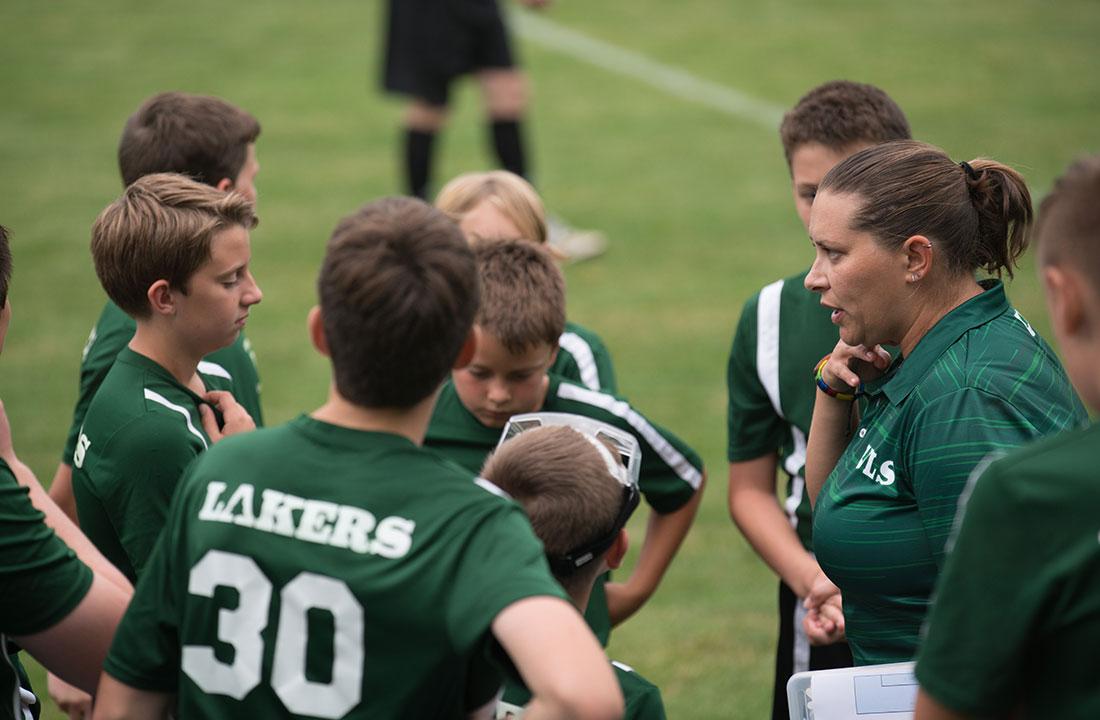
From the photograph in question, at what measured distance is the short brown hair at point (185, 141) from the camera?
376 centimetres

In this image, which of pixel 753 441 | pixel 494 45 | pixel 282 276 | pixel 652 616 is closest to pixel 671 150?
pixel 494 45

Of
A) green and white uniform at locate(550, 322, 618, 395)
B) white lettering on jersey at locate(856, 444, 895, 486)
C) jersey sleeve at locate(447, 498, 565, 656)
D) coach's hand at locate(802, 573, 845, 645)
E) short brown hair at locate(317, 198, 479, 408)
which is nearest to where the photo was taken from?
jersey sleeve at locate(447, 498, 565, 656)

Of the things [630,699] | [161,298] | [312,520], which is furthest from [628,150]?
[312,520]

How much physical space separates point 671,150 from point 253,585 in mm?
10498

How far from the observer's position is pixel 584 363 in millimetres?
3781

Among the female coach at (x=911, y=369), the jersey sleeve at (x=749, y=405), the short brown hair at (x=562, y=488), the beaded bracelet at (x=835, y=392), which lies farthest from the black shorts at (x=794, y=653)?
the short brown hair at (x=562, y=488)

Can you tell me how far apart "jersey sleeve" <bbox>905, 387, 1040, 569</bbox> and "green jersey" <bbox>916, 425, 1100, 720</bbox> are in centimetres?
61

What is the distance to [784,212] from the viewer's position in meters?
10.4

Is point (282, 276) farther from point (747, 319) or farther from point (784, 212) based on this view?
point (747, 319)

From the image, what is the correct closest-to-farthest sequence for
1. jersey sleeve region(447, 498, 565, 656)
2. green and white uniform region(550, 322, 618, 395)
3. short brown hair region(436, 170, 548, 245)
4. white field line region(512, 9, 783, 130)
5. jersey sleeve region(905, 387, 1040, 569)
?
→ jersey sleeve region(447, 498, 565, 656) < jersey sleeve region(905, 387, 1040, 569) < green and white uniform region(550, 322, 618, 395) < short brown hair region(436, 170, 548, 245) < white field line region(512, 9, 783, 130)

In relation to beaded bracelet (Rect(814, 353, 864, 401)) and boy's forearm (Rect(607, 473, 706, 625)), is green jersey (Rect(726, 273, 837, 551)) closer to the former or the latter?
boy's forearm (Rect(607, 473, 706, 625))

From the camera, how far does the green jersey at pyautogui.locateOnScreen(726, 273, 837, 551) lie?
3.30 m

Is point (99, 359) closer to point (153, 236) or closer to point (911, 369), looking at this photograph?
point (153, 236)

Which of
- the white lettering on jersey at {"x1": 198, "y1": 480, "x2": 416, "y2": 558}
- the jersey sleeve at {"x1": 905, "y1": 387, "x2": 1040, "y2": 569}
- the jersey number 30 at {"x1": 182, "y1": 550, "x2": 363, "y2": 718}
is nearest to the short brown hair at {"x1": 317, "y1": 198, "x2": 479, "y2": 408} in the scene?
the white lettering on jersey at {"x1": 198, "y1": 480, "x2": 416, "y2": 558}
